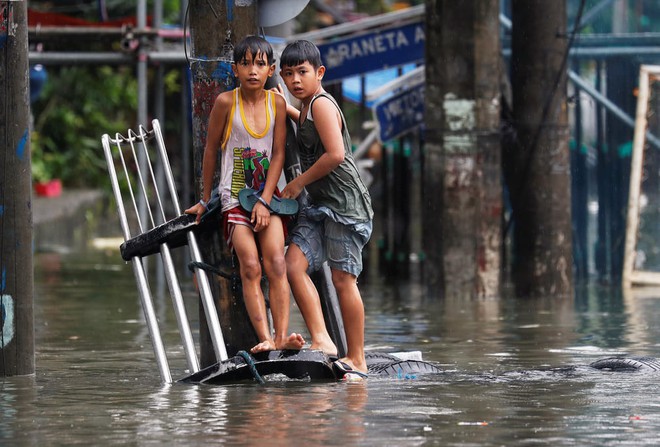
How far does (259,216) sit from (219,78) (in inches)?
36.0

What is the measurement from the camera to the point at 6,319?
324 inches

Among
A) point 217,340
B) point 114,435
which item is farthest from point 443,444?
point 217,340

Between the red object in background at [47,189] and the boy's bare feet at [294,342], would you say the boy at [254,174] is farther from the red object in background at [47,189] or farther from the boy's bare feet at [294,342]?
the red object in background at [47,189]

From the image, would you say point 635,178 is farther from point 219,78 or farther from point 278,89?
point 219,78

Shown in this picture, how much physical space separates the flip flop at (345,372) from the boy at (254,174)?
0.97 ft

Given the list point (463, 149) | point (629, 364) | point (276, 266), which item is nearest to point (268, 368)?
point (276, 266)

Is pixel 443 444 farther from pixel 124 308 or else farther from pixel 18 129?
pixel 124 308

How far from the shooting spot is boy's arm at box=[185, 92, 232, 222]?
7836 mm

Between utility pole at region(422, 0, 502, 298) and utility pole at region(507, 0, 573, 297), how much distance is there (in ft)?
1.17

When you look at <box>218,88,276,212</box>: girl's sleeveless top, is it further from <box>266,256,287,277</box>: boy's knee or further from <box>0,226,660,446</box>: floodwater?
<box>0,226,660,446</box>: floodwater

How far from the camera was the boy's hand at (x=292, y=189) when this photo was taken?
7785mm

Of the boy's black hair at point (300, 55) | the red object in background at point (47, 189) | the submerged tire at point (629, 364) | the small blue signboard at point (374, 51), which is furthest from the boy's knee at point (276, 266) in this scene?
the red object in background at point (47, 189)

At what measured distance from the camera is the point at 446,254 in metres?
13.1

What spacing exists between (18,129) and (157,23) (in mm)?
7532
